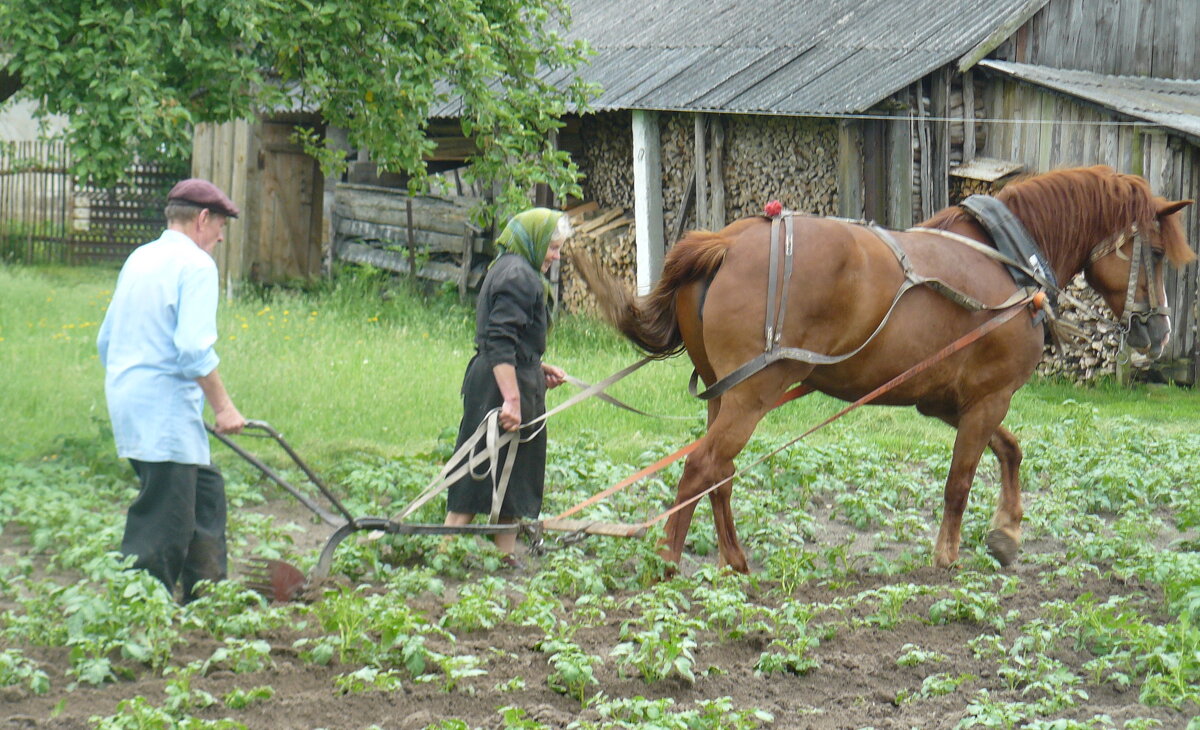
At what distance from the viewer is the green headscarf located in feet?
19.2

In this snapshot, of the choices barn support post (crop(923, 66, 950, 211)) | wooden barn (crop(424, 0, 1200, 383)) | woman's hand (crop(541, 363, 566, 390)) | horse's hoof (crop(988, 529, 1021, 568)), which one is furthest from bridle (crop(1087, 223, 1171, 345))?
barn support post (crop(923, 66, 950, 211))

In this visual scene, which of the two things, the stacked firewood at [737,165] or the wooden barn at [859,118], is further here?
the stacked firewood at [737,165]

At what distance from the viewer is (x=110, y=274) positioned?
18.7 m

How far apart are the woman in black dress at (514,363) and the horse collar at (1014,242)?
1944 mm

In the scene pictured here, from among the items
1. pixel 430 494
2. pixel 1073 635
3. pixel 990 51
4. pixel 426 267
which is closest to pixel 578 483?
pixel 430 494

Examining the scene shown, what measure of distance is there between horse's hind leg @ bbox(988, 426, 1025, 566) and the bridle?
32.7 inches

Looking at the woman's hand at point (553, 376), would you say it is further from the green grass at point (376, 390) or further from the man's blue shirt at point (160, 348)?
the man's blue shirt at point (160, 348)

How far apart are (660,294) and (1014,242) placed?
67.3 inches

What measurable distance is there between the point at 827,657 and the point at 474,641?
1268mm

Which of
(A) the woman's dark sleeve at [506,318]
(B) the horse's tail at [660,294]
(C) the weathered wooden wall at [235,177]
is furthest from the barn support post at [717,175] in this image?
(A) the woman's dark sleeve at [506,318]

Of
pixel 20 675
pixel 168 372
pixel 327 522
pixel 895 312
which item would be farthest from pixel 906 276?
pixel 20 675

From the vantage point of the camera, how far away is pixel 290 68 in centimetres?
794

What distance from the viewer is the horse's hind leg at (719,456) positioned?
5.63 meters

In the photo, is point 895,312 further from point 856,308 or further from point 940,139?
point 940,139
